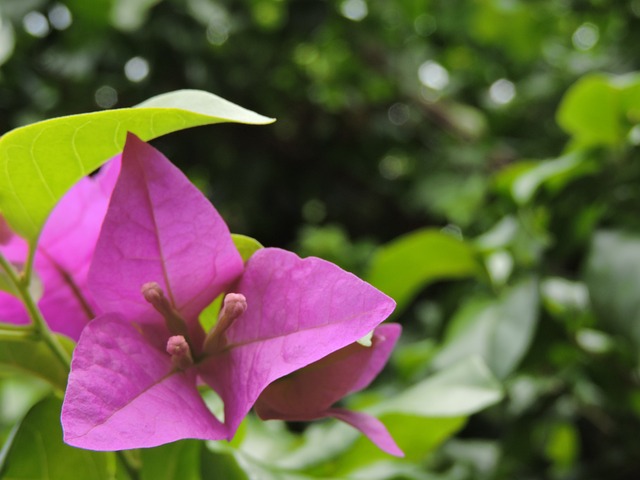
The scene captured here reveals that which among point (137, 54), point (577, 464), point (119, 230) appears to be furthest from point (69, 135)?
point (137, 54)

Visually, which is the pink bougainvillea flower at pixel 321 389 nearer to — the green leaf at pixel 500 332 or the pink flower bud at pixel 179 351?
the pink flower bud at pixel 179 351

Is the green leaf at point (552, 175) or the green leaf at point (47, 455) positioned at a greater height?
the green leaf at point (552, 175)

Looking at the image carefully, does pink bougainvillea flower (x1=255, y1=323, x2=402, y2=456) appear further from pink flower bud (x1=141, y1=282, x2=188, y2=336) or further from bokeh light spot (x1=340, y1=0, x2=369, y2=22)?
bokeh light spot (x1=340, y1=0, x2=369, y2=22)

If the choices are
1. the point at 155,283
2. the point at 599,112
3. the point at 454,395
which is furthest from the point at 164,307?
the point at 599,112

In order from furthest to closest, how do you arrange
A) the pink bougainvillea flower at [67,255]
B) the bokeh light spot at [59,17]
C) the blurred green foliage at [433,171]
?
the bokeh light spot at [59,17], the blurred green foliage at [433,171], the pink bougainvillea flower at [67,255]

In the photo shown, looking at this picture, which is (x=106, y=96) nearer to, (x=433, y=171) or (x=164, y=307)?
(x=433, y=171)

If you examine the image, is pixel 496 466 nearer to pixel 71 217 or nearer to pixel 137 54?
pixel 71 217

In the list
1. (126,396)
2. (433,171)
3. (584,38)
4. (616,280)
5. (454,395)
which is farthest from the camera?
(584,38)

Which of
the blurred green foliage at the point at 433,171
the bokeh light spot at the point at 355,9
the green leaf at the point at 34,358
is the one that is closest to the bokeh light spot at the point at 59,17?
the blurred green foliage at the point at 433,171

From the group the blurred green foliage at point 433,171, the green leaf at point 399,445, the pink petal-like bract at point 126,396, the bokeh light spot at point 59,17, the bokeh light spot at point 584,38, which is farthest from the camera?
Answer: the bokeh light spot at point 584,38
